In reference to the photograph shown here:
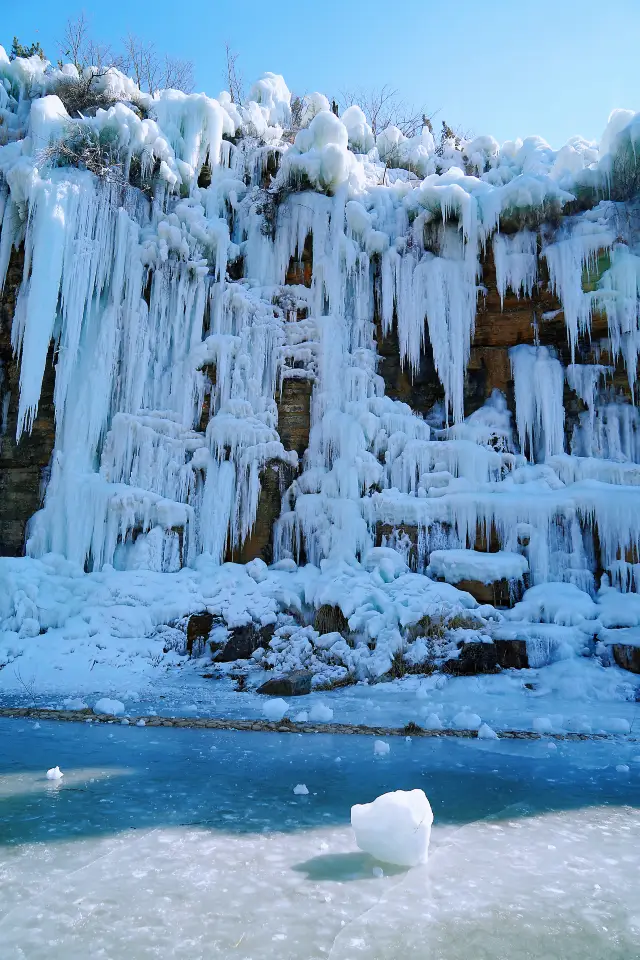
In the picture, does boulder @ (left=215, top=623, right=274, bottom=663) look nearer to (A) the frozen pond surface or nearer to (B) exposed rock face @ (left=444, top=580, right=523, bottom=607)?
(B) exposed rock face @ (left=444, top=580, right=523, bottom=607)

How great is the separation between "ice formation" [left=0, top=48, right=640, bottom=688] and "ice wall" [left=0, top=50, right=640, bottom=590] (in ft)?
0.15

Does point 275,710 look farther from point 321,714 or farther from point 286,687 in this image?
point 286,687

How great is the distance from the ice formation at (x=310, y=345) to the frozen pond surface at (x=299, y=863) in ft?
20.3

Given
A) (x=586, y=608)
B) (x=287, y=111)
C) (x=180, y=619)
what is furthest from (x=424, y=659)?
(x=287, y=111)

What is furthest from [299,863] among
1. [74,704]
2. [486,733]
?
[74,704]

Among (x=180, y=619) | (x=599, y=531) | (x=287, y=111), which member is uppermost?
(x=287, y=111)

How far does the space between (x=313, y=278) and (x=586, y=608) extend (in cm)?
872

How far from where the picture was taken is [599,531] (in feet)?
35.9

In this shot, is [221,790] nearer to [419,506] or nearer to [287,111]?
[419,506]

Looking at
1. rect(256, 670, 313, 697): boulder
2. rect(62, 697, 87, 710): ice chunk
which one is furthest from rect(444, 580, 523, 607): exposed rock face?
rect(62, 697, 87, 710): ice chunk

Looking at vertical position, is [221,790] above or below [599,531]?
below

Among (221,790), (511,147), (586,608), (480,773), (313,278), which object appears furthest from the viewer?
(511,147)

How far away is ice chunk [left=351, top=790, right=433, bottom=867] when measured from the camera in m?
2.77

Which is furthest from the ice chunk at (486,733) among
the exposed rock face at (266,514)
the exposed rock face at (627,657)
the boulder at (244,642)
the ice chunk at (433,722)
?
the exposed rock face at (266,514)
